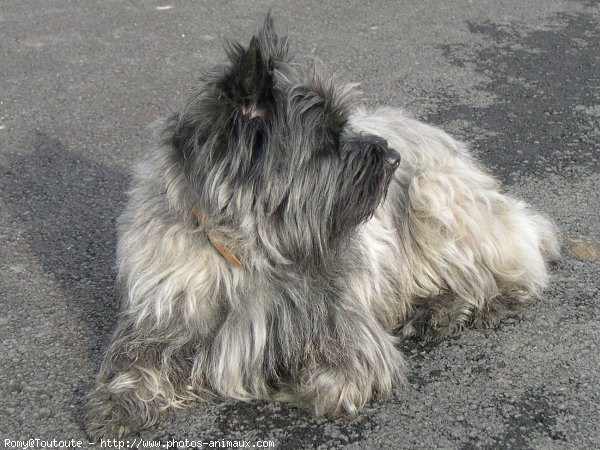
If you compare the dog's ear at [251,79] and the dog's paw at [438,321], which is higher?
the dog's ear at [251,79]

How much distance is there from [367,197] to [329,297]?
51 cm

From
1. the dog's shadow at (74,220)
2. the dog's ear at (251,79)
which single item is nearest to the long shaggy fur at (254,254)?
the dog's ear at (251,79)

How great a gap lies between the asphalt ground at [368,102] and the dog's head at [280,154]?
2.89 feet

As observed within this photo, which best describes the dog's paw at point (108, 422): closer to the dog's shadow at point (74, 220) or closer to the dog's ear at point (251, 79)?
the dog's shadow at point (74, 220)

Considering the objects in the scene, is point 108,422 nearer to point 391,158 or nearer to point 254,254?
point 254,254

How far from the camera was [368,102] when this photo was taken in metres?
7.07

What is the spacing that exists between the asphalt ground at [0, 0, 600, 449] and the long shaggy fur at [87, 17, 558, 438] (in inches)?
6.9

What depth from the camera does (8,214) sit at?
5.54 metres

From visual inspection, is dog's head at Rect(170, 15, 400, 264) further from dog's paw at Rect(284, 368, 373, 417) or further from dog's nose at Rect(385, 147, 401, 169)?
dog's paw at Rect(284, 368, 373, 417)

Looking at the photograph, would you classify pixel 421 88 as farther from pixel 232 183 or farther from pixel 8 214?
pixel 232 183

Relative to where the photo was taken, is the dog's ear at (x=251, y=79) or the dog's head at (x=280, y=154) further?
the dog's head at (x=280, y=154)

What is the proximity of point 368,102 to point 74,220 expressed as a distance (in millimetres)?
2828

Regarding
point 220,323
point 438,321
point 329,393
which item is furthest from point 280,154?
point 438,321

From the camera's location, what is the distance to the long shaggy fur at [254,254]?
3.45 m
